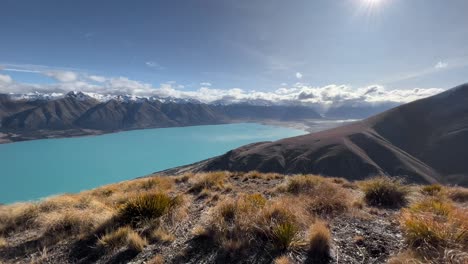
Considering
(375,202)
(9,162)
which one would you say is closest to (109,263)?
(375,202)

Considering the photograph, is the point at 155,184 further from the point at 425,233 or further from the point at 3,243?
the point at 425,233

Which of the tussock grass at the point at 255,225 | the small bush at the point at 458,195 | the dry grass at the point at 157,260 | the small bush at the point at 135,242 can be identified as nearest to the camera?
the dry grass at the point at 157,260

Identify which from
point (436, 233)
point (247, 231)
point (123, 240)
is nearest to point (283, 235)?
point (247, 231)

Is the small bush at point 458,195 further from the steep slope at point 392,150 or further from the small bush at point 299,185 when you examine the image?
the steep slope at point 392,150

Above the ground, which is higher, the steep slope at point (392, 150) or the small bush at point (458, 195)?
the small bush at point (458, 195)

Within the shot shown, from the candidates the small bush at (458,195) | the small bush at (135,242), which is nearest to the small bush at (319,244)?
the small bush at (135,242)

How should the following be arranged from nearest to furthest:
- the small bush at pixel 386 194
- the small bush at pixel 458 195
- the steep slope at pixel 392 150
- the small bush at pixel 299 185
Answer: the small bush at pixel 386 194 < the small bush at pixel 458 195 < the small bush at pixel 299 185 < the steep slope at pixel 392 150
